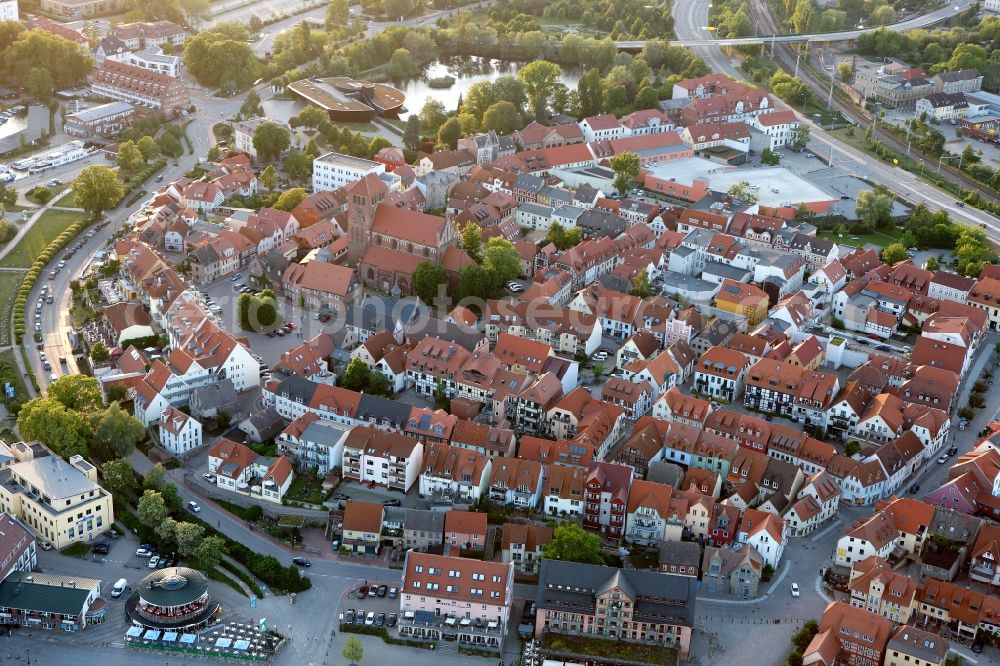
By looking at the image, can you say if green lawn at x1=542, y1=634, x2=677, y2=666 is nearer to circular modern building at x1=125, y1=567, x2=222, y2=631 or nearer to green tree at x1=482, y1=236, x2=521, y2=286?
circular modern building at x1=125, y1=567, x2=222, y2=631

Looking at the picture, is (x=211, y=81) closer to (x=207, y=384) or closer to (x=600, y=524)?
(x=207, y=384)

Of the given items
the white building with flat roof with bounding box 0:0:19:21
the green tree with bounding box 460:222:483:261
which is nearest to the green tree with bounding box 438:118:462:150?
→ the green tree with bounding box 460:222:483:261

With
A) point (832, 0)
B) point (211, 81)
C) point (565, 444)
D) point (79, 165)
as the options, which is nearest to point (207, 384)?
point (565, 444)

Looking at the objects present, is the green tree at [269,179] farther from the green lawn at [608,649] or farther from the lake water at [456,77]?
the green lawn at [608,649]

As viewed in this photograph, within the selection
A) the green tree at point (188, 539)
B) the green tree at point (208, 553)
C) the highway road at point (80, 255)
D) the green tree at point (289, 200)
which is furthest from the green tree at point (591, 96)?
the green tree at point (208, 553)

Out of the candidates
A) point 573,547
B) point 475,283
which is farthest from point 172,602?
point 475,283
